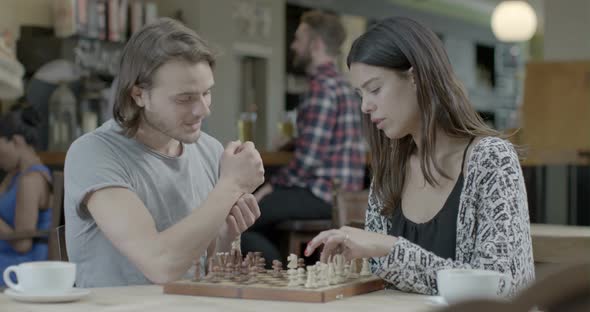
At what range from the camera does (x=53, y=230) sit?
3.25m

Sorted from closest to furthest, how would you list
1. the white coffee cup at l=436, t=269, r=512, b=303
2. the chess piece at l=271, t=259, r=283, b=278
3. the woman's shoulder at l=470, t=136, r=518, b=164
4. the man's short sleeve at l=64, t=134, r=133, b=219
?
the white coffee cup at l=436, t=269, r=512, b=303, the chess piece at l=271, t=259, r=283, b=278, the woman's shoulder at l=470, t=136, r=518, b=164, the man's short sleeve at l=64, t=134, r=133, b=219

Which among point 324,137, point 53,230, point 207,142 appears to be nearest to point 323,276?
point 207,142

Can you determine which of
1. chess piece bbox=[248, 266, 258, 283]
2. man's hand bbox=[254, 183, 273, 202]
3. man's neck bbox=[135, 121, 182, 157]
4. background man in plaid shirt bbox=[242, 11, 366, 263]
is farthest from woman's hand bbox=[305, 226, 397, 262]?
man's hand bbox=[254, 183, 273, 202]

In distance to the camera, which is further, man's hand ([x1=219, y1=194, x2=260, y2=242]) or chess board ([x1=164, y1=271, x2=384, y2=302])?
man's hand ([x1=219, y1=194, x2=260, y2=242])

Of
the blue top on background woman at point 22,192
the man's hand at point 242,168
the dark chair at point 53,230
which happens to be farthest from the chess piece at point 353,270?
the blue top on background woman at point 22,192

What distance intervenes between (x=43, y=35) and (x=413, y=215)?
4.90 meters

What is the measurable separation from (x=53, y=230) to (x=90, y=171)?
136 centimetres

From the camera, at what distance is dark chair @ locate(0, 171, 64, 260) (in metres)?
3.34

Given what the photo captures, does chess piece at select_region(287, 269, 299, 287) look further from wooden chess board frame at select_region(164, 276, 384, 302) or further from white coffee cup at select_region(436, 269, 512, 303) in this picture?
white coffee cup at select_region(436, 269, 512, 303)

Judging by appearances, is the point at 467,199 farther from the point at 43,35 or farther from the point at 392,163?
the point at 43,35

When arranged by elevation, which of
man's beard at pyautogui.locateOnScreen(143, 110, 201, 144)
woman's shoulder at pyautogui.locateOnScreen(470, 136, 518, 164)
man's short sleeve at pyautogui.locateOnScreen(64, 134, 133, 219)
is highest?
man's beard at pyautogui.locateOnScreen(143, 110, 201, 144)

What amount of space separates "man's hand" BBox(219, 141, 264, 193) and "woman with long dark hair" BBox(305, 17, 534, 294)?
0.27 metres

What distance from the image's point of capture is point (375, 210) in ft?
6.97

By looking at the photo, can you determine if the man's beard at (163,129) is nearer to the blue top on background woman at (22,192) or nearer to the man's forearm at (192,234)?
the man's forearm at (192,234)
